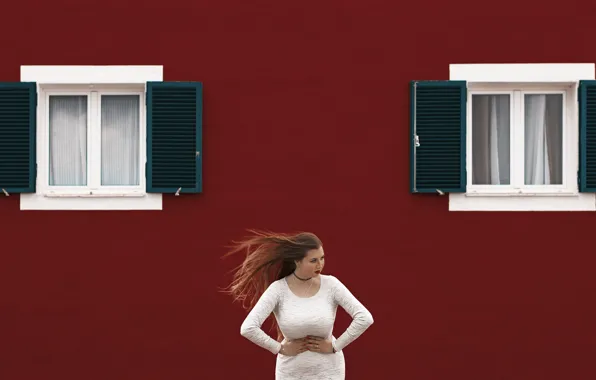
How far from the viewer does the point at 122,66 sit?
34.6 feet

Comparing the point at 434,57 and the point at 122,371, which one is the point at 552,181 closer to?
the point at 434,57

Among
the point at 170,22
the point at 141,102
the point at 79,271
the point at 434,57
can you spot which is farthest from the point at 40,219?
the point at 434,57

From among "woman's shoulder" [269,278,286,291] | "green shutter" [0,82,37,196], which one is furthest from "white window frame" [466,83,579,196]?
"green shutter" [0,82,37,196]

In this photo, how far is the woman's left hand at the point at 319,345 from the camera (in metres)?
7.80

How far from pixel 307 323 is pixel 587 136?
3.81 m

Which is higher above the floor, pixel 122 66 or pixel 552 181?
pixel 122 66

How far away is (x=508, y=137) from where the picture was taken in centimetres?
1069

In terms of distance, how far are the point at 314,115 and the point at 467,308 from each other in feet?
6.93

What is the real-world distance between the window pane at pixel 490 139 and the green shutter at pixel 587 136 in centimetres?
63

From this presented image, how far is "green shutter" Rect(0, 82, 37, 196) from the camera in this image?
10492 millimetres

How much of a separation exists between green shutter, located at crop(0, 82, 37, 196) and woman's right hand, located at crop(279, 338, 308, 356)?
360 centimetres

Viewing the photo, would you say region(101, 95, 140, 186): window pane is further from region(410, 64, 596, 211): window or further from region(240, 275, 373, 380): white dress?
region(240, 275, 373, 380): white dress

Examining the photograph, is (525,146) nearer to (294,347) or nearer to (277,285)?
(277,285)

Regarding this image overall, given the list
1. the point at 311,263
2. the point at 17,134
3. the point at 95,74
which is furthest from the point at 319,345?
the point at 17,134
